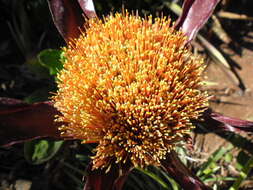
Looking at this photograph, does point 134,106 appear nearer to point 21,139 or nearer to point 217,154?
point 21,139

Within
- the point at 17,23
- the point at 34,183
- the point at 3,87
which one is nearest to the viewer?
the point at 34,183

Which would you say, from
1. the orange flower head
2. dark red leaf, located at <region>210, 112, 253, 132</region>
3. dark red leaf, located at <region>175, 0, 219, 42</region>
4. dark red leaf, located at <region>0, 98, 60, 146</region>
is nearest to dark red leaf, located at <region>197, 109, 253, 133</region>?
dark red leaf, located at <region>210, 112, 253, 132</region>

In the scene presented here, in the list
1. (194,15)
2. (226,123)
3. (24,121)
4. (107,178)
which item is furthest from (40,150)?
(194,15)

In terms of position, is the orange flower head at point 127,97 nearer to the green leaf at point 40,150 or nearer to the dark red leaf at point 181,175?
the dark red leaf at point 181,175

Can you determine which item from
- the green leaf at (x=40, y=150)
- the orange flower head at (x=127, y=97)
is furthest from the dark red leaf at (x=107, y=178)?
the green leaf at (x=40, y=150)

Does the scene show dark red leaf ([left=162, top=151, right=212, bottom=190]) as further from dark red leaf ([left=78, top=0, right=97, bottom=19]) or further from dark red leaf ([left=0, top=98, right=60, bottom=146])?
dark red leaf ([left=78, top=0, right=97, bottom=19])

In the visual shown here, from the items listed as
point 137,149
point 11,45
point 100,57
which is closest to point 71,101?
point 100,57
